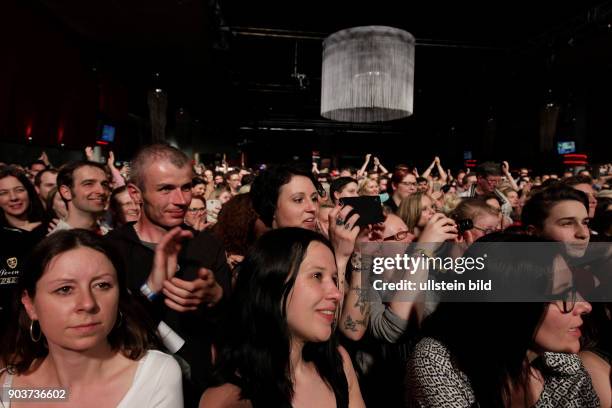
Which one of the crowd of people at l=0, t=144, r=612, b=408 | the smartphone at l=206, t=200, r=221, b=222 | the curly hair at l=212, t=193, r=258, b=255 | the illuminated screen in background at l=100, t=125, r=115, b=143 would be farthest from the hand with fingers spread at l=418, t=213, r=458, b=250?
the illuminated screen in background at l=100, t=125, r=115, b=143

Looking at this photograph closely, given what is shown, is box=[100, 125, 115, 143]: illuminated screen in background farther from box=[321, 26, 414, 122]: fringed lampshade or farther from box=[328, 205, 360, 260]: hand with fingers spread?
box=[328, 205, 360, 260]: hand with fingers spread

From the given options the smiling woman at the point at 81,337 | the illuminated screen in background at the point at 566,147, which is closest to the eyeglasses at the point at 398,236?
the smiling woman at the point at 81,337

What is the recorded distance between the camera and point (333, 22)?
5.61m

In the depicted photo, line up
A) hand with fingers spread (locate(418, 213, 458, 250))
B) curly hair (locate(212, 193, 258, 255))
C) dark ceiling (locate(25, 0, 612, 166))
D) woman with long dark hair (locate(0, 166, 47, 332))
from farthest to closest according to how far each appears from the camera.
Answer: dark ceiling (locate(25, 0, 612, 166)) → curly hair (locate(212, 193, 258, 255)) → woman with long dark hair (locate(0, 166, 47, 332)) → hand with fingers spread (locate(418, 213, 458, 250))

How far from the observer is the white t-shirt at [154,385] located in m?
1.19

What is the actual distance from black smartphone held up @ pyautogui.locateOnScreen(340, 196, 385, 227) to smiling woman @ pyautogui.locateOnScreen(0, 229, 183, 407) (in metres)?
0.92

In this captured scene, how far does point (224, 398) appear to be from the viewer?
114 centimetres

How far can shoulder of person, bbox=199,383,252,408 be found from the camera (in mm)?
1128

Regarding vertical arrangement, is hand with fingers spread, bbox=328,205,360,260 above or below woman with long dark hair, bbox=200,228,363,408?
above

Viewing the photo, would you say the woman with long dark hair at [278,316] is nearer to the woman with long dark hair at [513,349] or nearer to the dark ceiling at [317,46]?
the woman with long dark hair at [513,349]

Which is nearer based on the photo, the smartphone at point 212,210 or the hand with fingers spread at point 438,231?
the hand with fingers spread at point 438,231

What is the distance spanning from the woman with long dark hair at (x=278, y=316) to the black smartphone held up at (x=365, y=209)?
518 mm

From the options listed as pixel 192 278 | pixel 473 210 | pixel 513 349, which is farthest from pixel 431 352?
pixel 473 210

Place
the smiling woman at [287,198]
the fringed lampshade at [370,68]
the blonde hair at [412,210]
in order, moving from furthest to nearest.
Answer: the blonde hair at [412,210]
the fringed lampshade at [370,68]
the smiling woman at [287,198]
